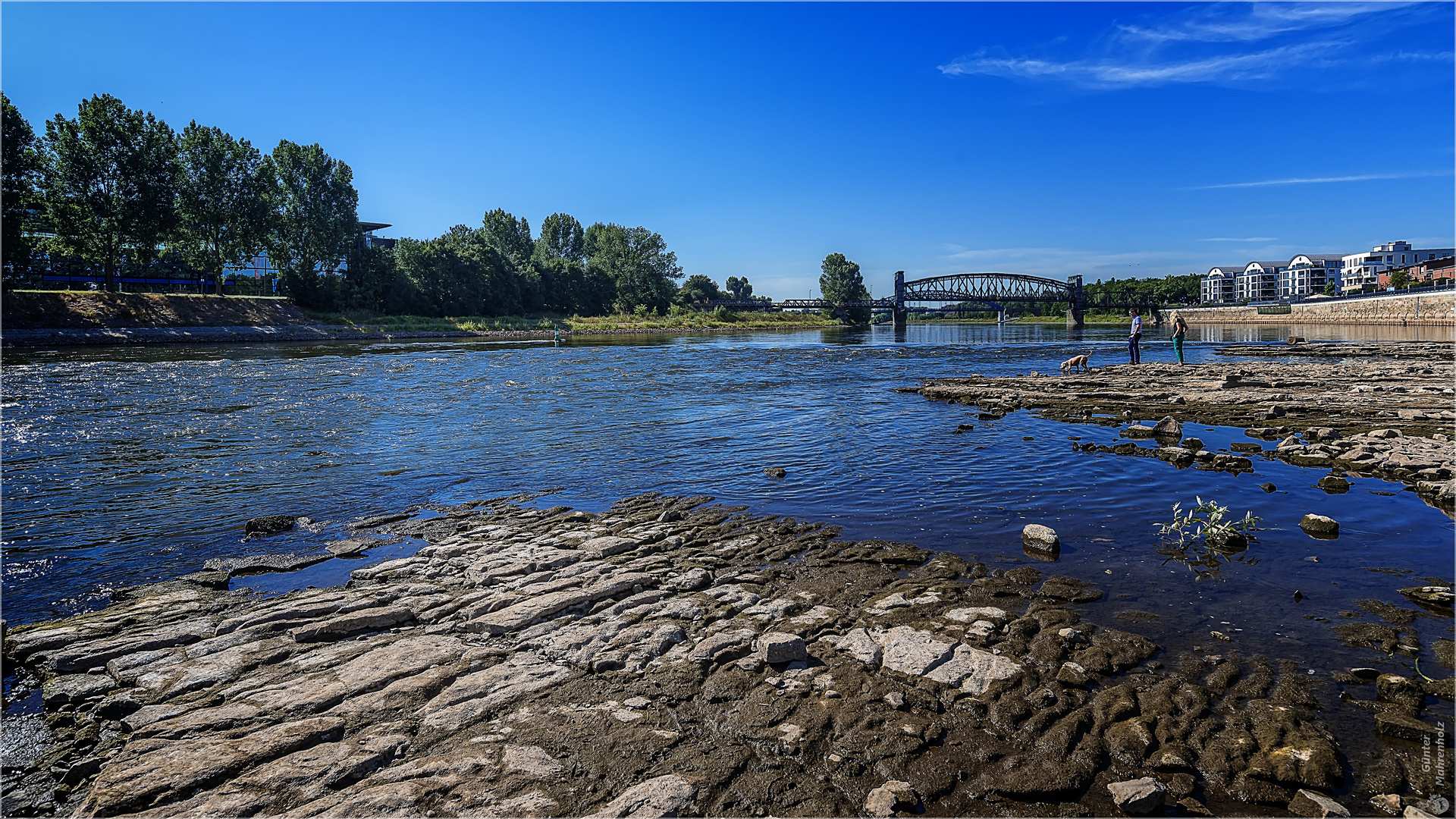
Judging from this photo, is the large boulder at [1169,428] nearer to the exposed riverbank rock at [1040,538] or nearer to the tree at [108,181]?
the exposed riverbank rock at [1040,538]

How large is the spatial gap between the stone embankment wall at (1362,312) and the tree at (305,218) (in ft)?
474

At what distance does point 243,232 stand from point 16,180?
28.7 meters

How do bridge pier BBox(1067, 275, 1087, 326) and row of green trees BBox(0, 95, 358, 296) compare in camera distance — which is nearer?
row of green trees BBox(0, 95, 358, 296)

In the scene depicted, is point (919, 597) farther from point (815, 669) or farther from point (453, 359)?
point (453, 359)

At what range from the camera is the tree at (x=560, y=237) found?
18200 centimetres

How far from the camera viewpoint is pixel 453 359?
5066 cm

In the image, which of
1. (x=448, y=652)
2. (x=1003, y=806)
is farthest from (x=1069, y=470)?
(x=448, y=652)

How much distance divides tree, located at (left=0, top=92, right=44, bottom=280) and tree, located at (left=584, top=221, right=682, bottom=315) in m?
93.3

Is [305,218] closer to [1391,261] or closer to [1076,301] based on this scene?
[1076,301]

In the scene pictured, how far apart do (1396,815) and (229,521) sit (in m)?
13.2

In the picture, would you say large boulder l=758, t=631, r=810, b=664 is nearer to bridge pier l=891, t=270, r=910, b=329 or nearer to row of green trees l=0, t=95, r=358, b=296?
row of green trees l=0, t=95, r=358, b=296

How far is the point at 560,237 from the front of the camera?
600ft

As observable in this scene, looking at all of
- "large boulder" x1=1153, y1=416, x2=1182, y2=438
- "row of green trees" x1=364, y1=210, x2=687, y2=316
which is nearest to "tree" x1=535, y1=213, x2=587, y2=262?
"row of green trees" x1=364, y1=210, x2=687, y2=316

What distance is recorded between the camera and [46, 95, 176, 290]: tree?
73188 mm
